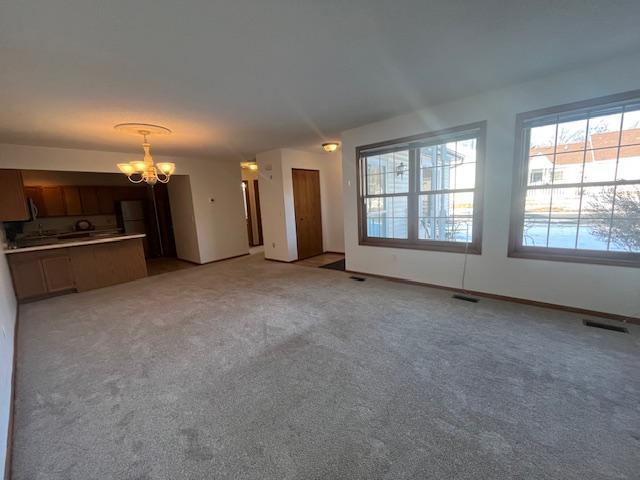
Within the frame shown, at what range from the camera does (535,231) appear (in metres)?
3.14

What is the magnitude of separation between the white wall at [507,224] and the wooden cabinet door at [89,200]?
6619 millimetres

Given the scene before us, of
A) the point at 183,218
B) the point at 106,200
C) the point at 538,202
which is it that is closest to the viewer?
the point at 538,202

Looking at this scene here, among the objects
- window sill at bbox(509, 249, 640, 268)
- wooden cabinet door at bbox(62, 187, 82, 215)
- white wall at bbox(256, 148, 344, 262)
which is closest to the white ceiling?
window sill at bbox(509, 249, 640, 268)

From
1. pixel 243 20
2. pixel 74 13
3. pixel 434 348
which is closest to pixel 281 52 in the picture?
pixel 243 20

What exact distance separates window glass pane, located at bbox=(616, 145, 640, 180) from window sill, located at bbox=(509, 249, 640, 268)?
75cm

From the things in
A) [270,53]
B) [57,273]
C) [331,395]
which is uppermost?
[270,53]

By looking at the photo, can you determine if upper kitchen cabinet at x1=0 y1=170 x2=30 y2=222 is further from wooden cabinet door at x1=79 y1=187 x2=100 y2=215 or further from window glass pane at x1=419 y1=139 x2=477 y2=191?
window glass pane at x1=419 y1=139 x2=477 y2=191

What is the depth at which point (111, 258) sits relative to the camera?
4898 millimetres

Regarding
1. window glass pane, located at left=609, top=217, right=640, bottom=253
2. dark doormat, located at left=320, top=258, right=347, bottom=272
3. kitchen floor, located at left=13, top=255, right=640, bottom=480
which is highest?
window glass pane, located at left=609, top=217, right=640, bottom=253

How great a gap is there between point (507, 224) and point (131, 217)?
808 centimetres

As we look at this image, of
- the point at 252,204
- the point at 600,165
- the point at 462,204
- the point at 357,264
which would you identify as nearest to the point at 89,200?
the point at 252,204

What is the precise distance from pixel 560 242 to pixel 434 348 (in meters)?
2.00

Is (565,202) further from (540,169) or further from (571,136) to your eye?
(571,136)

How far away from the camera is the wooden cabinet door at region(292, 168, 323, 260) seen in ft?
19.9
